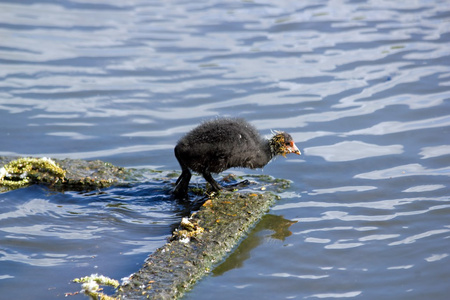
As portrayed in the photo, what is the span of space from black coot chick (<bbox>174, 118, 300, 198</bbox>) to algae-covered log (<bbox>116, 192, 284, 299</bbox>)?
1.10 feet

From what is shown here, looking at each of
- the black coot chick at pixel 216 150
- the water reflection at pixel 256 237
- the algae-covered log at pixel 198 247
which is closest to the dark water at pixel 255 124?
the water reflection at pixel 256 237

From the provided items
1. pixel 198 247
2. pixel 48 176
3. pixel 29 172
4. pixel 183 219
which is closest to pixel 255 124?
pixel 48 176

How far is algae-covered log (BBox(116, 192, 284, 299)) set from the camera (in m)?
4.79

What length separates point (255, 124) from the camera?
364 inches

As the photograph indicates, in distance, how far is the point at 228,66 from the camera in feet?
38.0

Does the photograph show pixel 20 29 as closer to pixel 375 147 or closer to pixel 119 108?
pixel 119 108

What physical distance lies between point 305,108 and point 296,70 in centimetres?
174

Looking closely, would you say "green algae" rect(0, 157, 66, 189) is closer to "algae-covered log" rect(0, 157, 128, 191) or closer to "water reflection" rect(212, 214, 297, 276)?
"algae-covered log" rect(0, 157, 128, 191)

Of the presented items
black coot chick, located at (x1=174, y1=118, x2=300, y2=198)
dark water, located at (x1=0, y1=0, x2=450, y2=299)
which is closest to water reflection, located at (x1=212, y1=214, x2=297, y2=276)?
dark water, located at (x1=0, y1=0, x2=450, y2=299)

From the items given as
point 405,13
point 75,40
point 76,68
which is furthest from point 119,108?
point 405,13

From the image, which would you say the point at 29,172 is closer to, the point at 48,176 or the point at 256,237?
the point at 48,176

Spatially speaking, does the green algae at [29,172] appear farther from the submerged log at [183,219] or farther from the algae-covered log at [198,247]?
the algae-covered log at [198,247]

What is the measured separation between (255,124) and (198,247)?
13.3 feet

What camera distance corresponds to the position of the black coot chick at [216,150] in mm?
6629
